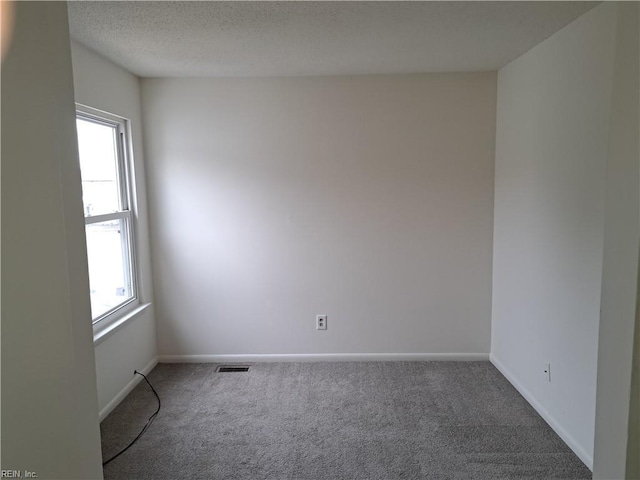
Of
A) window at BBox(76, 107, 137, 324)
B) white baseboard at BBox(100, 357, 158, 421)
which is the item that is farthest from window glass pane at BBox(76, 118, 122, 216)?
white baseboard at BBox(100, 357, 158, 421)

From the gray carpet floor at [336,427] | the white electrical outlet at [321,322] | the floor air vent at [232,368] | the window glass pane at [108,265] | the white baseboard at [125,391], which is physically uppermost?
the window glass pane at [108,265]

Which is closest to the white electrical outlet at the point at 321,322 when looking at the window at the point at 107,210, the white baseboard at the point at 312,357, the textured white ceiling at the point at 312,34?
the white baseboard at the point at 312,357

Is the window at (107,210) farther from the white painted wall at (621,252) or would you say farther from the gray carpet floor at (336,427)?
the white painted wall at (621,252)

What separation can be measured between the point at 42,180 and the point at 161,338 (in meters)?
2.94

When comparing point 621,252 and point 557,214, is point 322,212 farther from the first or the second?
point 621,252

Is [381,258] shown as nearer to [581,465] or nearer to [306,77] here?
[306,77]

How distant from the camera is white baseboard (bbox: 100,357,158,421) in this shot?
2822 mm

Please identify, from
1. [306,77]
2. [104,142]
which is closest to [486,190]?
[306,77]

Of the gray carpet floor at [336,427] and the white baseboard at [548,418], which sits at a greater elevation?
the white baseboard at [548,418]

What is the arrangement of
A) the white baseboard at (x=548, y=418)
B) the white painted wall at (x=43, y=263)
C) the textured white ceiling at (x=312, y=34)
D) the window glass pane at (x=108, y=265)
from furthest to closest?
the window glass pane at (x=108, y=265) < the white baseboard at (x=548, y=418) < the textured white ceiling at (x=312, y=34) < the white painted wall at (x=43, y=263)

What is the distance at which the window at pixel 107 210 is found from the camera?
9.26ft

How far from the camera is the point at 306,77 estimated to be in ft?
11.2

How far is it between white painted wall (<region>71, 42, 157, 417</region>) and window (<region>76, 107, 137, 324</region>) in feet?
0.28

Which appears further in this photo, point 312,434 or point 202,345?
point 202,345
